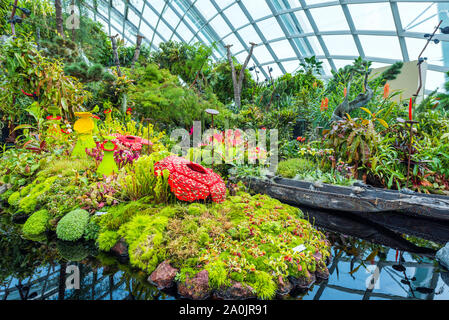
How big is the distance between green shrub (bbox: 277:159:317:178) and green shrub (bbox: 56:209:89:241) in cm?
289

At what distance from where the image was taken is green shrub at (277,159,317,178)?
3.80 metres

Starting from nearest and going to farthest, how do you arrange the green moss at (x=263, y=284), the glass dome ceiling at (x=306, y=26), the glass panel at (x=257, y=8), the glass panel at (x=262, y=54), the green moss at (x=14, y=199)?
the green moss at (x=263, y=284) → the green moss at (x=14, y=199) → the glass dome ceiling at (x=306, y=26) → the glass panel at (x=257, y=8) → the glass panel at (x=262, y=54)

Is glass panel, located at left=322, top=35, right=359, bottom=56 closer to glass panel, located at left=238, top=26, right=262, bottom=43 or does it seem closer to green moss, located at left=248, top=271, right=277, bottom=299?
glass panel, located at left=238, top=26, right=262, bottom=43

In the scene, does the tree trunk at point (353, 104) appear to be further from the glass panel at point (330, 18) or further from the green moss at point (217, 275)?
the glass panel at point (330, 18)

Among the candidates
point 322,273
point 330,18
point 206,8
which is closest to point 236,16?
point 206,8

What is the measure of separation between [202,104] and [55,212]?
4.25 m

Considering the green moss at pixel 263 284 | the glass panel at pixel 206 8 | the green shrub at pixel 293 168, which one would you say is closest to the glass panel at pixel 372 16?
the glass panel at pixel 206 8

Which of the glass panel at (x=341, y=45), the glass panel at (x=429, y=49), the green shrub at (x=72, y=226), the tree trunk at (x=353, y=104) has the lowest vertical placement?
the green shrub at (x=72, y=226)

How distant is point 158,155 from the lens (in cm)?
283

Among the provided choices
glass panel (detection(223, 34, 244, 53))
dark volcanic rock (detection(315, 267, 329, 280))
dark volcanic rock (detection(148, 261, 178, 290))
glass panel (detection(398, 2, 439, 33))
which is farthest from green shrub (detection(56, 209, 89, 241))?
glass panel (detection(223, 34, 244, 53))

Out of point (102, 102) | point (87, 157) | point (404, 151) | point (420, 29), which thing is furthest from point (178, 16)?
point (404, 151)

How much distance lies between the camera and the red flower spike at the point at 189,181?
2.31 metres

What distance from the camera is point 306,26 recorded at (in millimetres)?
10750
